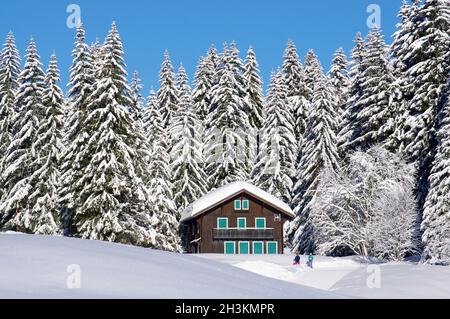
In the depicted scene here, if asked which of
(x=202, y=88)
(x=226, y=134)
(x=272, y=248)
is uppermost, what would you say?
(x=202, y=88)

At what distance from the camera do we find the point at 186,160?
59.8m

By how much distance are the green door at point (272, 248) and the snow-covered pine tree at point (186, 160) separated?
8.94 metres

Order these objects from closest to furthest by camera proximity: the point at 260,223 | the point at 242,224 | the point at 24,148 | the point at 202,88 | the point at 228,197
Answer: the point at 24,148
the point at 228,197
the point at 260,223
the point at 242,224
the point at 202,88

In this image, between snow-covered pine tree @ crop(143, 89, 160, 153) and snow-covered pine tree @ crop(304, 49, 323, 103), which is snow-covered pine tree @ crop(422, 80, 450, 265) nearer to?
snow-covered pine tree @ crop(143, 89, 160, 153)

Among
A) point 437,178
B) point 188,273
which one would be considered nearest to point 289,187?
point 437,178

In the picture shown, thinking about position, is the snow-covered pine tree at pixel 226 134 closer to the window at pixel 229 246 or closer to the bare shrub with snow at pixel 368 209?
the window at pixel 229 246

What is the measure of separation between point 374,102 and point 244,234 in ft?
54.0

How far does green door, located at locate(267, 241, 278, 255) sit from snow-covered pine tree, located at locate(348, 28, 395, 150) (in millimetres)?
11480

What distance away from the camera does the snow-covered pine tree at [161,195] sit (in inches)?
1876

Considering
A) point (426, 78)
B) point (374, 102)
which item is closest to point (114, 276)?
point (426, 78)

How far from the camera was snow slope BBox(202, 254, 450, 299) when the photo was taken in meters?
21.1

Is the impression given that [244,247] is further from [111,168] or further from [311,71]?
[311,71]

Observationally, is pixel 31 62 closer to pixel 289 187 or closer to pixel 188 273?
pixel 289 187

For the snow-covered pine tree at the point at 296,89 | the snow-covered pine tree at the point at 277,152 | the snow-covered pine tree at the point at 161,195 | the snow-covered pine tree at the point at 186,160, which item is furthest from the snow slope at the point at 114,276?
the snow-covered pine tree at the point at 296,89
